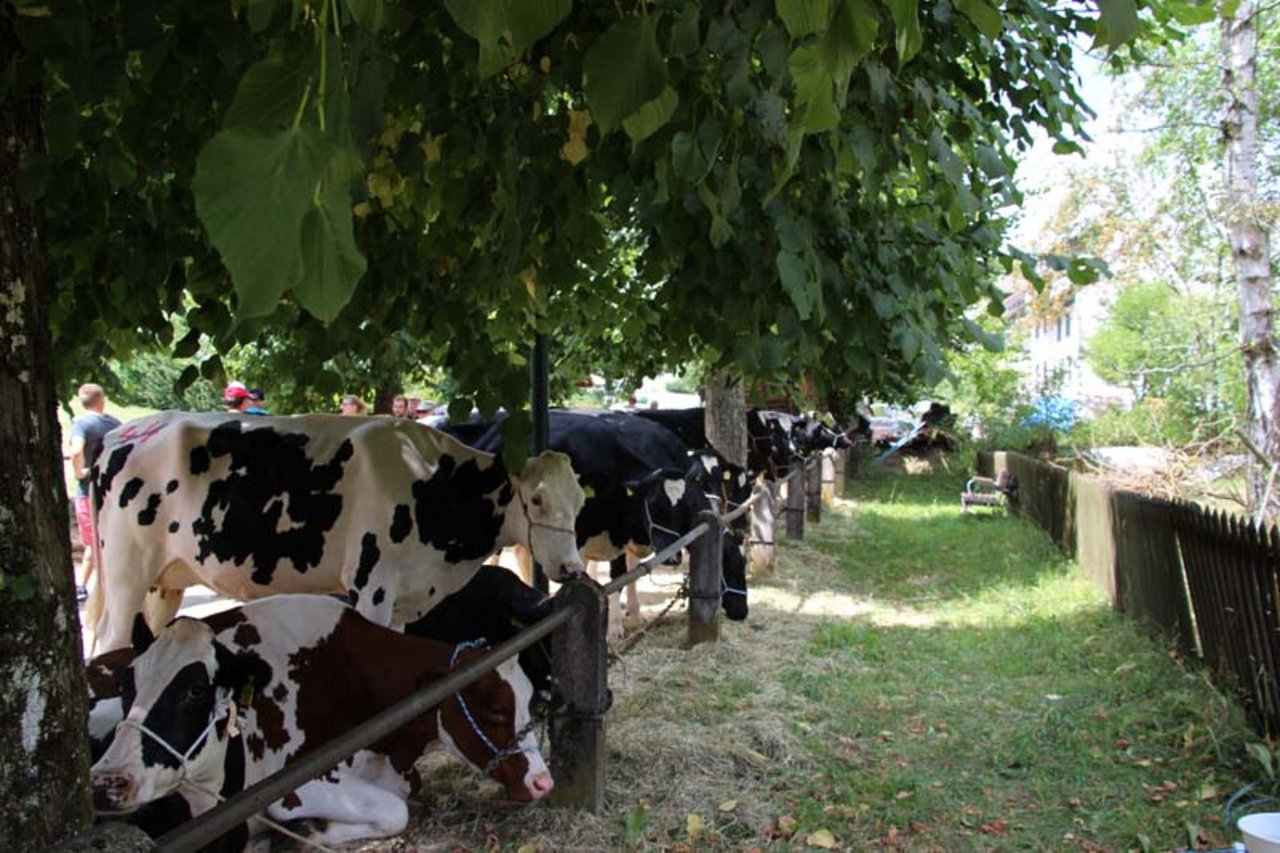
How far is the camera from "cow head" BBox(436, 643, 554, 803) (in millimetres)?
3396

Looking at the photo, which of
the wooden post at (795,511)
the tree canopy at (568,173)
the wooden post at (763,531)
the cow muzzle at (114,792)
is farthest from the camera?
the wooden post at (795,511)

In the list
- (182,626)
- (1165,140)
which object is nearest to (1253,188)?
(1165,140)

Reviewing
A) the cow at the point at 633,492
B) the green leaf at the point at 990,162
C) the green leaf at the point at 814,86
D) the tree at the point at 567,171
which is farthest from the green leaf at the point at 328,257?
the cow at the point at 633,492

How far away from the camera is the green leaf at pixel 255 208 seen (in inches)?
26.3

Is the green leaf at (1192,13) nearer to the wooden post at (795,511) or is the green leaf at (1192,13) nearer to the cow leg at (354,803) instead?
the cow leg at (354,803)

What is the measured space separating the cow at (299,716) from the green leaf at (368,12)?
2357 mm

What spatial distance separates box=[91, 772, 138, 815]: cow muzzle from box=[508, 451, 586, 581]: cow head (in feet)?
7.47

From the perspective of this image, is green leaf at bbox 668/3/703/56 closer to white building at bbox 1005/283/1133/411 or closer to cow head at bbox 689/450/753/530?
cow head at bbox 689/450/753/530

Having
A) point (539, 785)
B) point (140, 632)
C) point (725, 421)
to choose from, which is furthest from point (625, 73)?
point (725, 421)

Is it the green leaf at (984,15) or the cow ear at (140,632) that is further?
the cow ear at (140,632)

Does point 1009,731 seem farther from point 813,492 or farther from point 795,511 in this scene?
point 813,492

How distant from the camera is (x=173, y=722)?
2.75 m

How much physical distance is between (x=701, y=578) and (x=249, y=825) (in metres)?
4.10

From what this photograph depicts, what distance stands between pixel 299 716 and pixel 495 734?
641 millimetres
